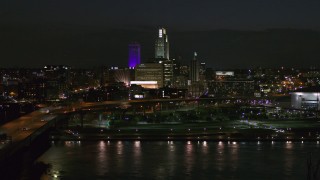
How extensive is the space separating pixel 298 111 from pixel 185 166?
17294 mm

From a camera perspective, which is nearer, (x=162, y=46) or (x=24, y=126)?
(x=24, y=126)

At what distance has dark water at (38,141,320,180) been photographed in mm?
12750

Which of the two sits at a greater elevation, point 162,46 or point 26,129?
point 162,46

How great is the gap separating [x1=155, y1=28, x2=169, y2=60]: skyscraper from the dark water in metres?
41.9

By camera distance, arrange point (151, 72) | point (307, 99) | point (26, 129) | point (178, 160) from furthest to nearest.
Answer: point (151, 72) < point (307, 99) < point (26, 129) < point (178, 160)

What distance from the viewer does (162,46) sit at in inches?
2406

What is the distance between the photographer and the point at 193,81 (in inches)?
2464

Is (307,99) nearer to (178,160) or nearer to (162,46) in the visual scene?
(178,160)

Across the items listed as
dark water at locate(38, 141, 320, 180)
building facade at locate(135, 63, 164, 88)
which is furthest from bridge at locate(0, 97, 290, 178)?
building facade at locate(135, 63, 164, 88)

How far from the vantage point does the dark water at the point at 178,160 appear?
1275 cm

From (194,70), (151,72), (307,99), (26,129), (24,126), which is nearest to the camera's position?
(26,129)

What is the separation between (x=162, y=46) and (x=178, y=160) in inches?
1839

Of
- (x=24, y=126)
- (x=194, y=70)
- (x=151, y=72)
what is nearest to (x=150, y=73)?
(x=151, y=72)

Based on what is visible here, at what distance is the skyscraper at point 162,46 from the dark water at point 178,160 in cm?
4192
